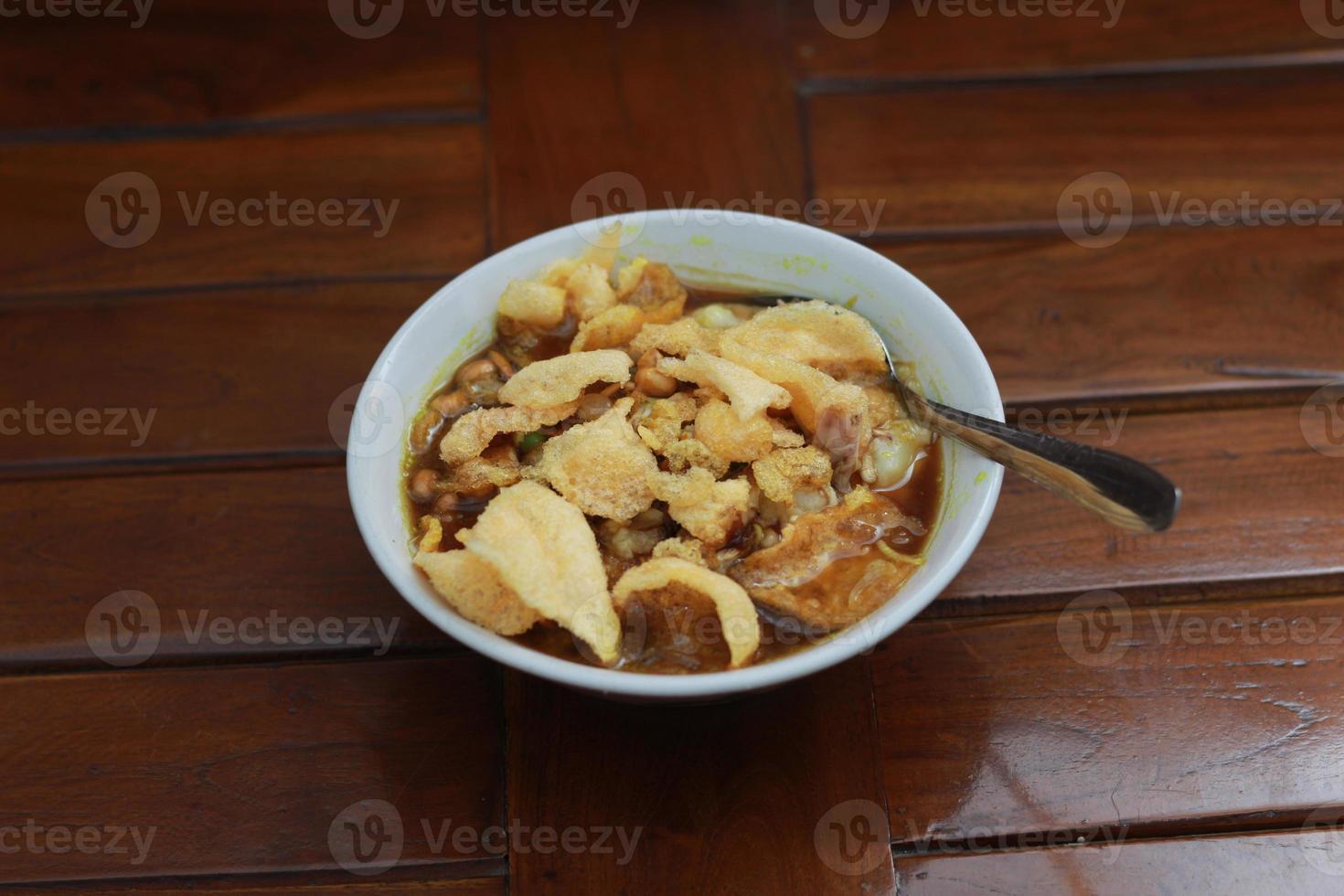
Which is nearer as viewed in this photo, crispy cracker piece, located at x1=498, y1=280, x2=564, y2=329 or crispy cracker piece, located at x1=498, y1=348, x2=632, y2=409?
crispy cracker piece, located at x1=498, y1=348, x2=632, y2=409

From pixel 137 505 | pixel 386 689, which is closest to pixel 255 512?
→ pixel 137 505

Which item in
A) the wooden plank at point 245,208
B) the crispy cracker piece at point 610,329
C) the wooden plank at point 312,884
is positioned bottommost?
the wooden plank at point 312,884

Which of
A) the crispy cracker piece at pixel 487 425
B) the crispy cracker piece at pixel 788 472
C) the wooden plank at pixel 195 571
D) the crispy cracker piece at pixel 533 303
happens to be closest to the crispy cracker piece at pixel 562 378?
the crispy cracker piece at pixel 487 425

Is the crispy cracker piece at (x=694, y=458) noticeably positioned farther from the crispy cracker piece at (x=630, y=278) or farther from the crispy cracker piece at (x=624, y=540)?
the crispy cracker piece at (x=630, y=278)

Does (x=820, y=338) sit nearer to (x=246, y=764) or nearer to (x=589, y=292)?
(x=589, y=292)

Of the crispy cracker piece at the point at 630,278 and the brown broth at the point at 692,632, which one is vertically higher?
the crispy cracker piece at the point at 630,278

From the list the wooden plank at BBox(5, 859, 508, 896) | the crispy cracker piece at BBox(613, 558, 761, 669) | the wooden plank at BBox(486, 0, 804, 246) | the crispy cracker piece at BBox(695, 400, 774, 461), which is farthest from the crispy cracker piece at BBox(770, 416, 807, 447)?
the wooden plank at BBox(486, 0, 804, 246)

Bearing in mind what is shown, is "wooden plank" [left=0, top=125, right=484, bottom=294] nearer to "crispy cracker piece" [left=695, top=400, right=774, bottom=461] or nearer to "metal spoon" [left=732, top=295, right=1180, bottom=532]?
"crispy cracker piece" [left=695, top=400, right=774, bottom=461]
